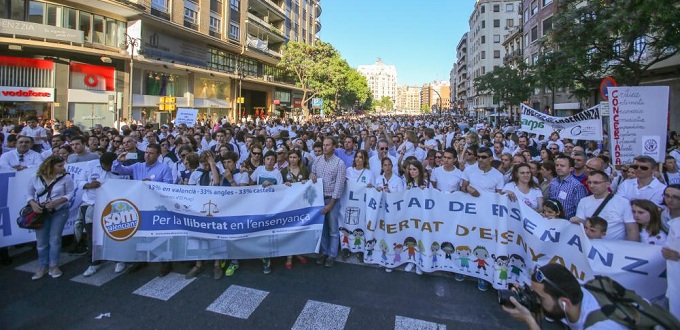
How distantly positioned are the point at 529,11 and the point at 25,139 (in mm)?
51390

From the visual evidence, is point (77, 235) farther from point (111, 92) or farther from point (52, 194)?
point (111, 92)

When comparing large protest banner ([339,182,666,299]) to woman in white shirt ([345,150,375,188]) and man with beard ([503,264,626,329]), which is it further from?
man with beard ([503,264,626,329])

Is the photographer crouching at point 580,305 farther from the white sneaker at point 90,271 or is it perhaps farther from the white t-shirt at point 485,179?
the white sneaker at point 90,271

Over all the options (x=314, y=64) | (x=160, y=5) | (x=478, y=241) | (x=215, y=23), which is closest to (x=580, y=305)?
(x=478, y=241)

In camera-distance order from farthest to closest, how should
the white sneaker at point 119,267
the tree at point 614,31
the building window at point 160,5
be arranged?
the building window at point 160,5, the tree at point 614,31, the white sneaker at point 119,267

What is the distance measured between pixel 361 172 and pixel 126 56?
24.3 metres

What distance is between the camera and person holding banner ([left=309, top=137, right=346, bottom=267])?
5746 mm

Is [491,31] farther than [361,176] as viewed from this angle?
Yes

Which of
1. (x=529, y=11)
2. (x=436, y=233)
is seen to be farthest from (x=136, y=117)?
(x=529, y=11)

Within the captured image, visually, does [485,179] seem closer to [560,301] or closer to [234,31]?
[560,301]

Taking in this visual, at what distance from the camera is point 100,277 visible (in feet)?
17.0

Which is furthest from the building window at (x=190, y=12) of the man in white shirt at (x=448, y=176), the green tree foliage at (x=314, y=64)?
the man in white shirt at (x=448, y=176)

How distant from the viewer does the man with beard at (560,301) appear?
2.13m

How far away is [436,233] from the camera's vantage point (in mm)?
5293
